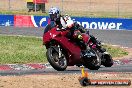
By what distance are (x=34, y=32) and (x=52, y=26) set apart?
838 inches

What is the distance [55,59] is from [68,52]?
55 centimetres

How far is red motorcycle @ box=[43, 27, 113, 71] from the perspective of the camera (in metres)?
12.6

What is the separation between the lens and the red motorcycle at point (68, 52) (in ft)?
41.4

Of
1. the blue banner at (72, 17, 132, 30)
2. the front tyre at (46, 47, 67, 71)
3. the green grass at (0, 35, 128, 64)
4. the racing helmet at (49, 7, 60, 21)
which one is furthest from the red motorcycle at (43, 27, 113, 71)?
the blue banner at (72, 17, 132, 30)

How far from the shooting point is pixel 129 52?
22.0 m

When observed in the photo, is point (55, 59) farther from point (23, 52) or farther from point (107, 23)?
point (107, 23)

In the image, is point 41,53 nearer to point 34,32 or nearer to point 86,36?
point 86,36

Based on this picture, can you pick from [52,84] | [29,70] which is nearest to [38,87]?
[52,84]

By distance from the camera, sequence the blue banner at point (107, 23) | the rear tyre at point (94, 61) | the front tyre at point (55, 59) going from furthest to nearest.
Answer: the blue banner at point (107, 23), the rear tyre at point (94, 61), the front tyre at point (55, 59)

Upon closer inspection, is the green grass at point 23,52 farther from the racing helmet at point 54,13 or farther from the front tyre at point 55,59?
the racing helmet at point 54,13

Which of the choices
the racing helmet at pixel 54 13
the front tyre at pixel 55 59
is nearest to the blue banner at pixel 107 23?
the front tyre at pixel 55 59

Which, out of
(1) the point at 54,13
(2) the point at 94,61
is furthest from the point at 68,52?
(1) the point at 54,13

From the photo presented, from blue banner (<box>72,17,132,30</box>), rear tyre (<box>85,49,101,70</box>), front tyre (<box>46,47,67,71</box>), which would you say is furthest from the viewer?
blue banner (<box>72,17,132,30</box>)

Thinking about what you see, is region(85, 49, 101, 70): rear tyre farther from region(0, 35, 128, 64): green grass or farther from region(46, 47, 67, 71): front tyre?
region(0, 35, 128, 64): green grass
